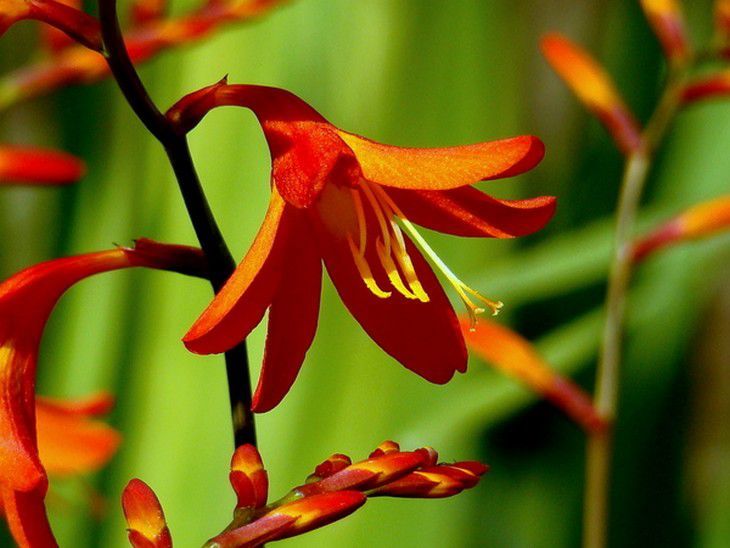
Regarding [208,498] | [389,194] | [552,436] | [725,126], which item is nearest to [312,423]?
[208,498]

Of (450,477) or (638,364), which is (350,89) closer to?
(638,364)

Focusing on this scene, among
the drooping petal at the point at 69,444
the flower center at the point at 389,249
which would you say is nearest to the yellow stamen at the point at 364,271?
the flower center at the point at 389,249

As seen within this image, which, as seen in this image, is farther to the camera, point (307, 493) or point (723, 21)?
point (723, 21)

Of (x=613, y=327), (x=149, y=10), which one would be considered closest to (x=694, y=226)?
(x=613, y=327)

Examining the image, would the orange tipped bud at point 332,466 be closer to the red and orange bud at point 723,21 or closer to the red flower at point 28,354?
the red flower at point 28,354

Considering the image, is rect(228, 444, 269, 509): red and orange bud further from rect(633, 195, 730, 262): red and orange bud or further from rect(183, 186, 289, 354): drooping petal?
rect(633, 195, 730, 262): red and orange bud

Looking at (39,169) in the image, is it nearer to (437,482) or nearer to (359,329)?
(437,482)

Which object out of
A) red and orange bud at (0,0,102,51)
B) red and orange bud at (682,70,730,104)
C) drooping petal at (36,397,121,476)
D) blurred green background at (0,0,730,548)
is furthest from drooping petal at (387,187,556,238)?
blurred green background at (0,0,730,548)
